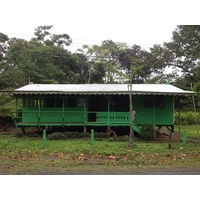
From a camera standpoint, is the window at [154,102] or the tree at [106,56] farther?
the tree at [106,56]

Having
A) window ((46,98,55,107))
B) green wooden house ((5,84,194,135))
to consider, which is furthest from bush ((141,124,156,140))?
window ((46,98,55,107))

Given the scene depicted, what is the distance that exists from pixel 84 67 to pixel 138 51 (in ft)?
36.6

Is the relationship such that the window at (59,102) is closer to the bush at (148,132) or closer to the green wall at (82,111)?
the green wall at (82,111)

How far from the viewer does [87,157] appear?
1195 centimetres

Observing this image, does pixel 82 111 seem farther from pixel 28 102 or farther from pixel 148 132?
pixel 148 132

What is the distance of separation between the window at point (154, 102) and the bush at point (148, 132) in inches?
86.6

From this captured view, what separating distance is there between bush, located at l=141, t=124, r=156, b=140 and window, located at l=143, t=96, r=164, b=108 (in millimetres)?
2201

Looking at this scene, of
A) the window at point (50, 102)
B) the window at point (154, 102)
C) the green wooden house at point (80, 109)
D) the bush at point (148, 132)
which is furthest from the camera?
the window at point (50, 102)

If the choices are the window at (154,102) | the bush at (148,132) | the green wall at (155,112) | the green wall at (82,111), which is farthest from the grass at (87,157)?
the window at (154,102)

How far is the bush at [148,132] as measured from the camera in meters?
15.9

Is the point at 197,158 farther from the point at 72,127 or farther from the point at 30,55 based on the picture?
the point at 30,55

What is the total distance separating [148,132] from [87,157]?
565cm

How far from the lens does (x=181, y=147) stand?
1375 cm

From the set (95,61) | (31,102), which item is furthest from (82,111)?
(95,61)
